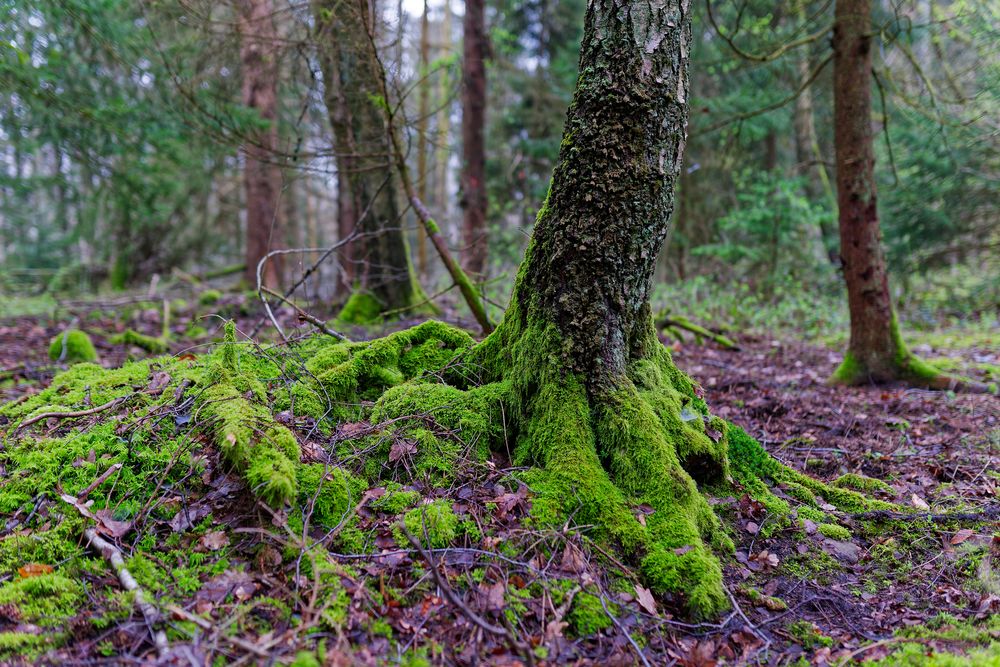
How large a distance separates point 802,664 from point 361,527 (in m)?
2.05

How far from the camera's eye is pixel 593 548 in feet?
8.86

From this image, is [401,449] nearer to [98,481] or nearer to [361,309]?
[98,481]

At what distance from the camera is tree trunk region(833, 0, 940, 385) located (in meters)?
6.50

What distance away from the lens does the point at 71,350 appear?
6590 mm

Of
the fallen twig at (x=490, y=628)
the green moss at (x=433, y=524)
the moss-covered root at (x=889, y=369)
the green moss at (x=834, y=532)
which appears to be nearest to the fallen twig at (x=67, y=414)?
the green moss at (x=433, y=524)

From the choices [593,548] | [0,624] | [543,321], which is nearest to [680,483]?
[593,548]

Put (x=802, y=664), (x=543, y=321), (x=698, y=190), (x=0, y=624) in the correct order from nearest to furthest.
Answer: (x=0, y=624)
(x=802, y=664)
(x=543, y=321)
(x=698, y=190)

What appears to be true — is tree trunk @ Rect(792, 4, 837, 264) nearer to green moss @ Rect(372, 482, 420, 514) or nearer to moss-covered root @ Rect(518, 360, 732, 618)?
moss-covered root @ Rect(518, 360, 732, 618)

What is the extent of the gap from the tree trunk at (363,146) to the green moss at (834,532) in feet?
11.9

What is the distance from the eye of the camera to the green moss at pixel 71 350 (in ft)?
21.1

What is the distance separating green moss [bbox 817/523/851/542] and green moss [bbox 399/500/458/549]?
A: 219cm

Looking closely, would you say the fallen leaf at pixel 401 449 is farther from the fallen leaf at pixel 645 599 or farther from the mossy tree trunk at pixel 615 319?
the fallen leaf at pixel 645 599

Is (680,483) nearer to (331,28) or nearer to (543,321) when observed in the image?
(543,321)

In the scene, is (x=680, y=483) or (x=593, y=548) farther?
(x=680, y=483)
